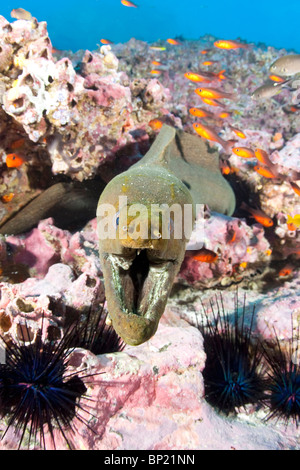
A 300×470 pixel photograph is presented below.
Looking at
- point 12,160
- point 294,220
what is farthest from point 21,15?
point 294,220

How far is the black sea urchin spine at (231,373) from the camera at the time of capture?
2662mm

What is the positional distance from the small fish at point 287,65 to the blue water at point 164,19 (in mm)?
83121

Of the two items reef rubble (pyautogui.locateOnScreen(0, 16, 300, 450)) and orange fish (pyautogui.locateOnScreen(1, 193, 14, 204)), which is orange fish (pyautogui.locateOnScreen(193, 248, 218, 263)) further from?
orange fish (pyautogui.locateOnScreen(1, 193, 14, 204))

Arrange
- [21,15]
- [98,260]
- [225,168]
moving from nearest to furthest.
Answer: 1. [98,260]
2. [21,15]
3. [225,168]

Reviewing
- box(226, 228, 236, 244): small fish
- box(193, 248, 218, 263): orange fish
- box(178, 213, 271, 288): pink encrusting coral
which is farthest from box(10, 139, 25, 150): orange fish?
box(226, 228, 236, 244): small fish

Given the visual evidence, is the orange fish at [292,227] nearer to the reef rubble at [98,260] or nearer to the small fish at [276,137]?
the reef rubble at [98,260]

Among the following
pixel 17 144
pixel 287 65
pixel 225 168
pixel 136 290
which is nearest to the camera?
pixel 136 290

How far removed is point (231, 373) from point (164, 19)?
418 ft

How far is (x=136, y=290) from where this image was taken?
7.48 feet

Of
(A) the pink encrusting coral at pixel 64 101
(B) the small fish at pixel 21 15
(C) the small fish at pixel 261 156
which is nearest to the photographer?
(A) the pink encrusting coral at pixel 64 101

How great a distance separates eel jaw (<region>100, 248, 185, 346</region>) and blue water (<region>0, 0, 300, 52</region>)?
88.0 metres

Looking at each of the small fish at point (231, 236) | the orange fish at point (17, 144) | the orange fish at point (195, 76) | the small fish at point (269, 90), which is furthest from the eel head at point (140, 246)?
the orange fish at point (195, 76)

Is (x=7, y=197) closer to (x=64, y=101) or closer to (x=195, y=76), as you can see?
(x=64, y=101)
